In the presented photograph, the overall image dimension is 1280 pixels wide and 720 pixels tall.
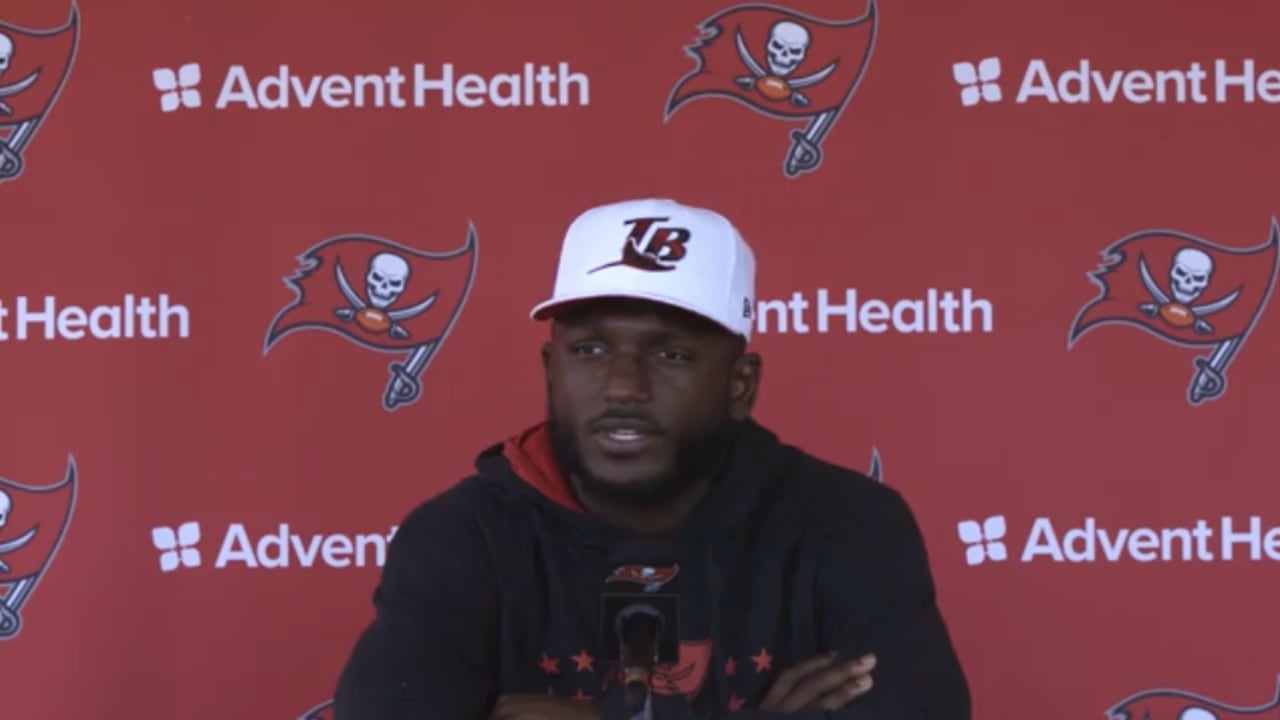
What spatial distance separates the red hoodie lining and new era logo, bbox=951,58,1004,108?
1.21 metres

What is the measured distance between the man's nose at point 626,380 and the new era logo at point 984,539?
3.62 ft

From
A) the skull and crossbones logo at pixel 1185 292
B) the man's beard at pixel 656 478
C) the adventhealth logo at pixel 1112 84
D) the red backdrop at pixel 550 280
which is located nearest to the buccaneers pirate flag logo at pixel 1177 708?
the red backdrop at pixel 550 280

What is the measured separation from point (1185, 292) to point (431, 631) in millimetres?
1640

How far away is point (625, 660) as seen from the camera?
67.1 inches

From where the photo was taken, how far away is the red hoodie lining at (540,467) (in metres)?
2.02

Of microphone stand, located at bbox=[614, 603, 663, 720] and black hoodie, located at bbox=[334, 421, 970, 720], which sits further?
black hoodie, located at bbox=[334, 421, 970, 720]

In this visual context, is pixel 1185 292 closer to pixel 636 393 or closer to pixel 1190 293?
pixel 1190 293

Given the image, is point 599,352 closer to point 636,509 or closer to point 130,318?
point 636,509

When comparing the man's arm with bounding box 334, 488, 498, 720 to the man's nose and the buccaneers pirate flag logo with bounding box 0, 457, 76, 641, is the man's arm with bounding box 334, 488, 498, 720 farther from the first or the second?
the buccaneers pirate flag logo with bounding box 0, 457, 76, 641

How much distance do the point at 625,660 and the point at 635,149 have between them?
1.38 meters

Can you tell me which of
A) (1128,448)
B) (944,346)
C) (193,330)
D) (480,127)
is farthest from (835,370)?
(193,330)

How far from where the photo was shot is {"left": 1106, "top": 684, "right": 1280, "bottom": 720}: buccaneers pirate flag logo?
2809mm

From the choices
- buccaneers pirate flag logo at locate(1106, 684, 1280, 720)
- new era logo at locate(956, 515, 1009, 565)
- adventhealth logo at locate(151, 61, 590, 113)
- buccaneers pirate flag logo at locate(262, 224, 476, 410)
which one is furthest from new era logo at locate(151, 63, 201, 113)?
buccaneers pirate flag logo at locate(1106, 684, 1280, 720)

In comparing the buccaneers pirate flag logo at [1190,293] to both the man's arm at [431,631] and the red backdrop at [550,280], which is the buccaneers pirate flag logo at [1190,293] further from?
the man's arm at [431,631]
